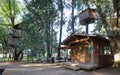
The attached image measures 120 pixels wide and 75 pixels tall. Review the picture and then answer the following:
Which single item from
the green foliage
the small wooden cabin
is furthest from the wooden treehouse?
the green foliage

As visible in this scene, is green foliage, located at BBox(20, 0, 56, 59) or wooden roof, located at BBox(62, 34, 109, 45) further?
green foliage, located at BBox(20, 0, 56, 59)

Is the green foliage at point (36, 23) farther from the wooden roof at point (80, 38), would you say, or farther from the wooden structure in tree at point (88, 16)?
the wooden structure in tree at point (88, 16)

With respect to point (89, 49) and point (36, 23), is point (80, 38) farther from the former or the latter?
point (36, 23)

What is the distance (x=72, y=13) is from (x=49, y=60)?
431 inches

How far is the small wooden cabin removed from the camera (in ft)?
63.7

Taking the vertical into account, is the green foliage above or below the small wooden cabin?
above

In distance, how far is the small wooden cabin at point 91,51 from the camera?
19408 millimetres

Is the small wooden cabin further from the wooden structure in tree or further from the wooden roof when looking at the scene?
the wooden structure in tree

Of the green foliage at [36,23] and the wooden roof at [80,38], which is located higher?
the green foliage at [36,23]

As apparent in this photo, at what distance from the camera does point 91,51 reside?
20.4 meters

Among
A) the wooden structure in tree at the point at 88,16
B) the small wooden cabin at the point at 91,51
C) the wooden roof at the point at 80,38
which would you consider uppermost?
the wooden structure in tree at the point at 88,16

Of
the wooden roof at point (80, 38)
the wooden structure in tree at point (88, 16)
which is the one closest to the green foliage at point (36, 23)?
the wooden roof at point (80, 38)

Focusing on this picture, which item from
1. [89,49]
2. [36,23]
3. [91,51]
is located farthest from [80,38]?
[36,23]

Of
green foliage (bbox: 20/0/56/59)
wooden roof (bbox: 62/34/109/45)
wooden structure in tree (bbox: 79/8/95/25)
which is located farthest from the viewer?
green foliage (bbox: 20/0/56/59)
